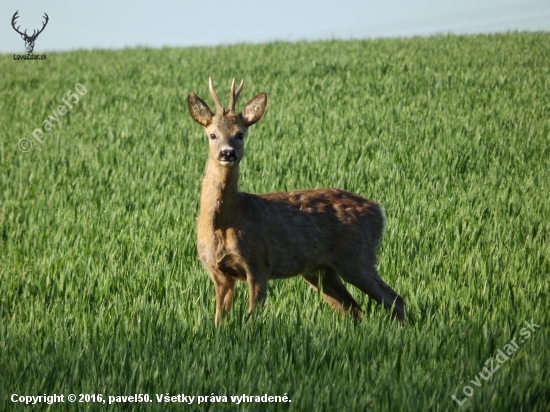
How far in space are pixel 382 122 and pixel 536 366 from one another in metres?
10.6

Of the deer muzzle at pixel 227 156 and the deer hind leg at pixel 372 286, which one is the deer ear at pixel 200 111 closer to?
the deer muzzle at pixel 227 156

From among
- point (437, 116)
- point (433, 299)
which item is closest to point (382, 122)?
point (437, 116)

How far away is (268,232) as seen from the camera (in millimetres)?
6203

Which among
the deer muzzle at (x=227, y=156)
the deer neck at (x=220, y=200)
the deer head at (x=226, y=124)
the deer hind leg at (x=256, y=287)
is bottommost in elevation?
the deer hind leg at (x=256, y=287)

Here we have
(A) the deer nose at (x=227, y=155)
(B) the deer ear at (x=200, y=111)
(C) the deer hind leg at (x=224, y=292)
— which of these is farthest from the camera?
(C) the deer hind leg at (x=224, y=292)

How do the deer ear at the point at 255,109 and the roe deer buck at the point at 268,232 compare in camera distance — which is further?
the deer ear at the point at 255,109

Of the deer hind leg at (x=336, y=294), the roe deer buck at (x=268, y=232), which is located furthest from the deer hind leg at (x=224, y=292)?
the deer hind leg at (x=336, y=294)

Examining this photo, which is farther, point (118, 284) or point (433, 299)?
point (118, 284)

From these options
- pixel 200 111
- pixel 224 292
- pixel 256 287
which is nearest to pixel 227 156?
pixel 200 111

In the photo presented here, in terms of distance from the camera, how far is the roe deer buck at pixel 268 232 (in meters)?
6.00

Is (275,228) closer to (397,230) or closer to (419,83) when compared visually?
(397,230)

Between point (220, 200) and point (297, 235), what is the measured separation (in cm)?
72

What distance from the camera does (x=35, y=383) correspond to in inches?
177

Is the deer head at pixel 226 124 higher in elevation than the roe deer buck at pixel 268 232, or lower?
higher
